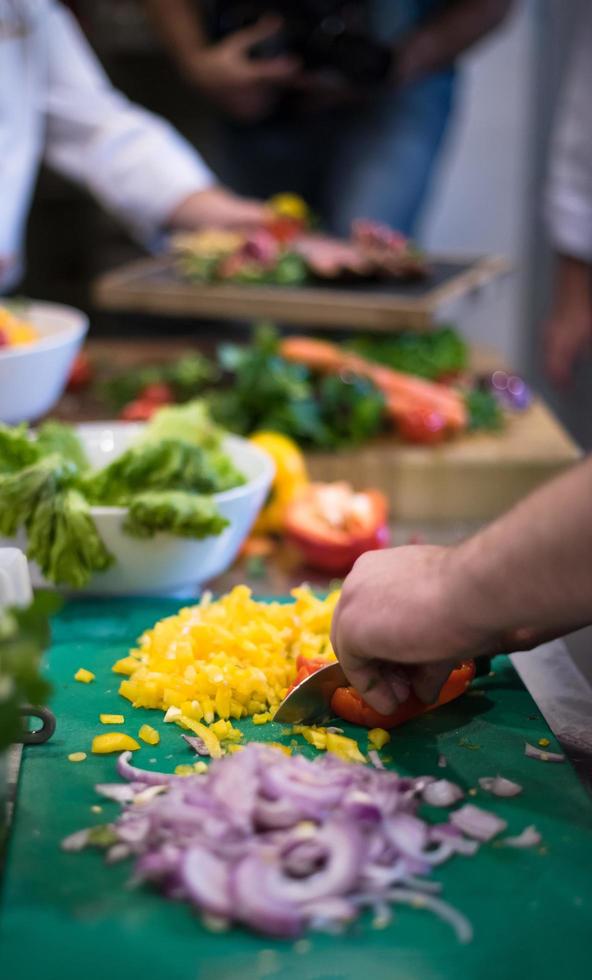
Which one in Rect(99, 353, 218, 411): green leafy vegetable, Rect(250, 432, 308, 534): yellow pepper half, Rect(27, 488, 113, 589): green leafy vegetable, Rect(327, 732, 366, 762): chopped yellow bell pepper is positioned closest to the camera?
Rect(327, 732, 366, 762): chopped yellow bell pepper

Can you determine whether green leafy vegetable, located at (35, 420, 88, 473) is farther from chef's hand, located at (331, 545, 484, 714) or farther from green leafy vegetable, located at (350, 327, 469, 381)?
green leafy vegetable, located at (350, 327, 469, 381)

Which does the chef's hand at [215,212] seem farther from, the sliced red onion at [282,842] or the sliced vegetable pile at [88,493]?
the sliced red onion at [282,842]

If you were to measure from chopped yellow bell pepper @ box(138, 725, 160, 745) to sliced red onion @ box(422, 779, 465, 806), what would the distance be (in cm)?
29

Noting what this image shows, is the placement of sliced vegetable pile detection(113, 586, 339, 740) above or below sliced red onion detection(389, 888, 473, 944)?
below

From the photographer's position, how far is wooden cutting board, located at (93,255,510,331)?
9.55 ft

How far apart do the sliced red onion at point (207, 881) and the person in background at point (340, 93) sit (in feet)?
9.80

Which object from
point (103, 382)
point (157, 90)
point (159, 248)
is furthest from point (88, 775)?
point (157, 90)

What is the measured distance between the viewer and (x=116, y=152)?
3436 millimetres

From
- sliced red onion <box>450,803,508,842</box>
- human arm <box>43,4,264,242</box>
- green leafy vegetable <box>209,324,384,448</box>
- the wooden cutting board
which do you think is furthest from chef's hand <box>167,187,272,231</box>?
sliced red onion <box>450,803,508,842</box>

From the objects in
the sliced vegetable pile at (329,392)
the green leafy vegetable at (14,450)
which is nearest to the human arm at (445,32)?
the sliced vegetable pile at (329,392)

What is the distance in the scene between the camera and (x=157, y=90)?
6172 millimetres

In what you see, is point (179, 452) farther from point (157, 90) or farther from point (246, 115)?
point (157, 90)

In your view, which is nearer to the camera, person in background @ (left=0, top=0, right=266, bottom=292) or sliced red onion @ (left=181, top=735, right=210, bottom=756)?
sliced red onion @ (left=181, top=735, right=210, bottom=756)

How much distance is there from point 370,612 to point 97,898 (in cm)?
36
